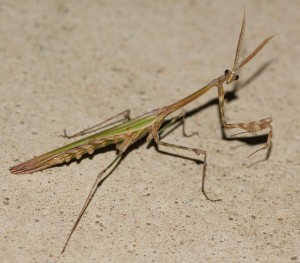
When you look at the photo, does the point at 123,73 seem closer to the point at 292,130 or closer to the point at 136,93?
the point at 136,93

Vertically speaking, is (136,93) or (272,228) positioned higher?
(136,93)

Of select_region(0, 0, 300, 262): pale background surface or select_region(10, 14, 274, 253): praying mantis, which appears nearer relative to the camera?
select_region(0, 0, 300, 262): pale background surface

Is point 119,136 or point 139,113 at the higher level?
point 139,113

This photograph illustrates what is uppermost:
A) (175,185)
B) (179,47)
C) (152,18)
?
(152,18)

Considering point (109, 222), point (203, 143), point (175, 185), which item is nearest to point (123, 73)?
point (203, 143)

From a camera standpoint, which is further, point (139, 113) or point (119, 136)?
point (139, 113)

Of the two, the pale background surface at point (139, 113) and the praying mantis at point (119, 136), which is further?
the praying mantis at point (119, 136)

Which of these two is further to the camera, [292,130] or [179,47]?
[179,47]

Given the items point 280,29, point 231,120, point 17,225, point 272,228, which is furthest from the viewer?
point 280,29
